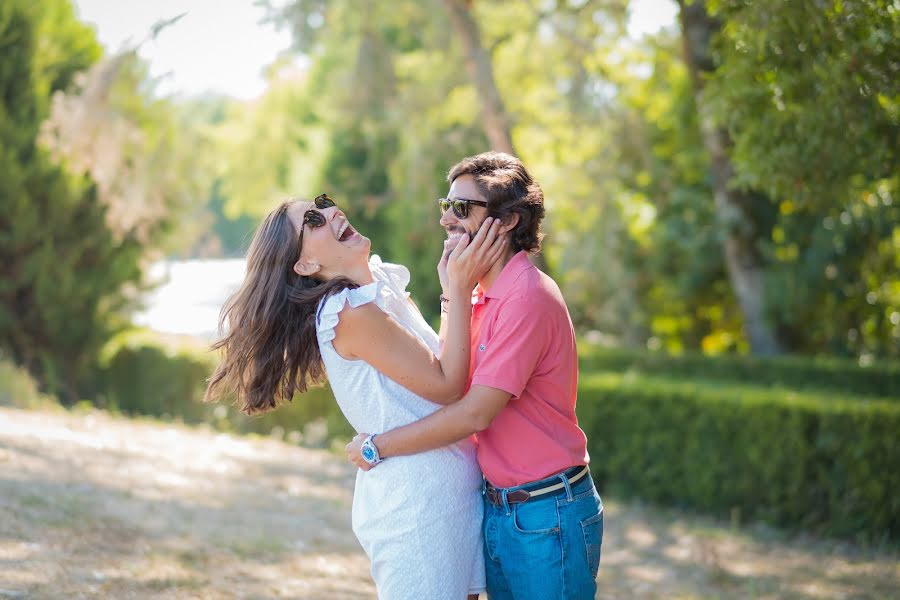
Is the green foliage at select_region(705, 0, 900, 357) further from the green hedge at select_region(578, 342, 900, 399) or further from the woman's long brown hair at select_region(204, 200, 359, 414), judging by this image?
the green hedge at select_region(578, 342, 900, 399)

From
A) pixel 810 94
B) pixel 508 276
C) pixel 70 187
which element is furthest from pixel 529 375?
pixel 70 187

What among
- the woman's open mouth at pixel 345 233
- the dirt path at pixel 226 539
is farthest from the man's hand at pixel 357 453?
the dirt path at pixel 226 539

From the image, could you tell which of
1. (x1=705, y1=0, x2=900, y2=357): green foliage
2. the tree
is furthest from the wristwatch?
the tree

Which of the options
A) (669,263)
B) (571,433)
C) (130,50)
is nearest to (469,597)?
(571,433)

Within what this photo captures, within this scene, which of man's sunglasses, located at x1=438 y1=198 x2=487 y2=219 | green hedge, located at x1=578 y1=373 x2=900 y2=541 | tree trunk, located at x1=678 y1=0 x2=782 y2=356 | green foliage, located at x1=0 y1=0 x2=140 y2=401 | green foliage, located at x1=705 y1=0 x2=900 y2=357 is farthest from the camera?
green foliage, located at x1=0 y1=0 x2=140 y2=401

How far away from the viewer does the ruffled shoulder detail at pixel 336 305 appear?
2867 millimetres

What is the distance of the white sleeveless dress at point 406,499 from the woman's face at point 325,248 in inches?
6.0

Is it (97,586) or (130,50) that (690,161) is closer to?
(130,50)

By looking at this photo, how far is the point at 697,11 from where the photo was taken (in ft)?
37.0

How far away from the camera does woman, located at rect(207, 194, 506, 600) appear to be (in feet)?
9.36

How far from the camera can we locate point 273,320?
9.83ft

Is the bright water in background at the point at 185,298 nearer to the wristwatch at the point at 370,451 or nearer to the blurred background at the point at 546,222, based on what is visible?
the blurred background at the point at 546,222

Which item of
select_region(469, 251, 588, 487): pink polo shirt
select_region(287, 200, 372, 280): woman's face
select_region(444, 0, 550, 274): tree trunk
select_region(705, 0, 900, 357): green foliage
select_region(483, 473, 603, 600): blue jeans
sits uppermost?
select_region(444, 0, 550, 274): tree trunk

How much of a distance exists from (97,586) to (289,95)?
3669 cm
